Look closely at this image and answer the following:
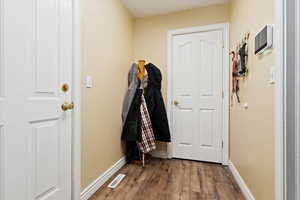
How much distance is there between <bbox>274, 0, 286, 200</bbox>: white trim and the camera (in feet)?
3.11

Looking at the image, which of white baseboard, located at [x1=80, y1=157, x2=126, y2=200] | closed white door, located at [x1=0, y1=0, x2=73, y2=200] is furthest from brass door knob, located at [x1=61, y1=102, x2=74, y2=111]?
white baseboard, located at [x1=80, y1=157, x2=126, y2=200]

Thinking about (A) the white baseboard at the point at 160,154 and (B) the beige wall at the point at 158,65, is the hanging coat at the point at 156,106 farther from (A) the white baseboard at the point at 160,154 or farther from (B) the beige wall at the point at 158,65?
(A) the white baseboard at the point at 160,154

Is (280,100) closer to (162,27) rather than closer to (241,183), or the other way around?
(241,183)

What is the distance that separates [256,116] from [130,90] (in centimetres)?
162

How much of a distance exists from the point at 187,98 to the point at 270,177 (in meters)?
1.57

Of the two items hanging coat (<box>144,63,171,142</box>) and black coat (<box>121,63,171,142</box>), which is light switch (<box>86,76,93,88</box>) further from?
hanging coat (<box>144,63,171,142</box>)

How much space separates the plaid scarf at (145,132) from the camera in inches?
88.8

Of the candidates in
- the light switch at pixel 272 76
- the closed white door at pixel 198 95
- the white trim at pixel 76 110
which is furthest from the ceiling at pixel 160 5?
the light switch at pixel 272 76

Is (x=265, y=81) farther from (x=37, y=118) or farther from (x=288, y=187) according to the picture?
(x=37, y=118)

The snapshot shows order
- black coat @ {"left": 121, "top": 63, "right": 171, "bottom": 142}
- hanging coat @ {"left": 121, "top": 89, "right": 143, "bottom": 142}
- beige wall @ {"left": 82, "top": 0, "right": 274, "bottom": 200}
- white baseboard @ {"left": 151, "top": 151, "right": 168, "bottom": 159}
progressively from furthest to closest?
white baseboard @ {"left": 151, "top": 151, "right": 168, "bottom": 159} < black coat @ {"left": 121, "top": 63, "right": 171, "bottom": 142} < hanging coat @ {"left": 121, "top": 89, "right": 143, "bottom": 142} < beige wall @ {"left": 82, "top": 0, "right": 274, "bottom": 200}

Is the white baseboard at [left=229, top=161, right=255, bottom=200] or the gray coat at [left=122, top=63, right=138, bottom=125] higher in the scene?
the gray coat at [left=122, top=63, right=138, bottom=125]

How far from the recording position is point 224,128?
92.7 inches

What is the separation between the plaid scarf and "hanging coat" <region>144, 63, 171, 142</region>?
11 centimetres

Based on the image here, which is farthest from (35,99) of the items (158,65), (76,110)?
(158,65)
